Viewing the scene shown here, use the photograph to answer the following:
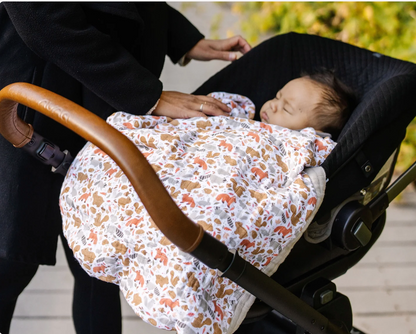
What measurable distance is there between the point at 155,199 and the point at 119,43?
0.58 metres

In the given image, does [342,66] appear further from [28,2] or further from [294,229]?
[28,2]

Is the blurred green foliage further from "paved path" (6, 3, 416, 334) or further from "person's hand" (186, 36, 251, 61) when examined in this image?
"person's hand" (186, 36, 251, 61)

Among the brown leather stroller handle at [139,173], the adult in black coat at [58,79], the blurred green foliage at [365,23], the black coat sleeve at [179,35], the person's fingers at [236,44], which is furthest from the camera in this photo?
the blurred green foliage at [365,23]

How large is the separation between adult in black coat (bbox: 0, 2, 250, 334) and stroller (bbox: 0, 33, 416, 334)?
0.12m

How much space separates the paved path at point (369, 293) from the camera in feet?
6.07

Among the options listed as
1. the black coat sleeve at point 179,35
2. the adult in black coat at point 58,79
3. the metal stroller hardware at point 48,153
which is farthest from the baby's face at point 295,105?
the metal stroller hardware at point 48,153

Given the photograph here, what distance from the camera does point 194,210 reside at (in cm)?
87

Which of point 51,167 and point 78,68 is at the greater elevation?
point 78,68

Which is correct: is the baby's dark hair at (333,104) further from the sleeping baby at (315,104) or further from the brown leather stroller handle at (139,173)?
the brown leather stroller handle at (139,173)

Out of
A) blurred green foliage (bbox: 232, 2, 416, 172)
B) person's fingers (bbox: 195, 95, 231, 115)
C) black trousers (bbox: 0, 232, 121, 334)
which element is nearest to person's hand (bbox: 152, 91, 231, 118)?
person's fingers (bbox: 195, 95, 231, 115)

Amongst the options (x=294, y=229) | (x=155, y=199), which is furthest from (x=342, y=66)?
(x=155, y=199)

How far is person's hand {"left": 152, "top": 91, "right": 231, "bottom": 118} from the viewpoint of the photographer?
113 cm

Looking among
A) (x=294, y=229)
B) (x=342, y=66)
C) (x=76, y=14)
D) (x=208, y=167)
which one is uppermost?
(x=76, y=14)

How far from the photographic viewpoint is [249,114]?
1.41 meters
